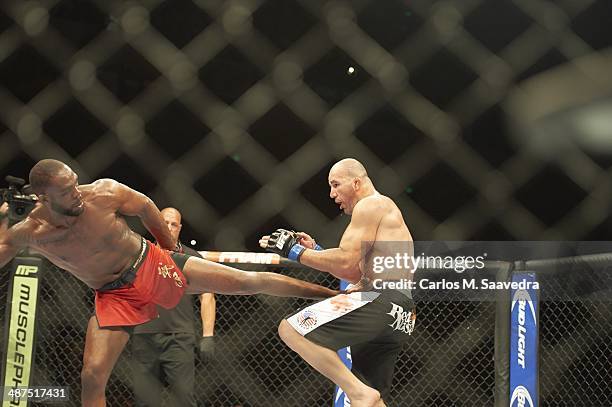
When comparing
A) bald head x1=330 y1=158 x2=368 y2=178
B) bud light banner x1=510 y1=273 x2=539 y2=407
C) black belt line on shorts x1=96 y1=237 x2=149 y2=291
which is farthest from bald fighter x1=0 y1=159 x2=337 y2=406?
bud light banner x1=510 y1=273 x2=539 y2=407

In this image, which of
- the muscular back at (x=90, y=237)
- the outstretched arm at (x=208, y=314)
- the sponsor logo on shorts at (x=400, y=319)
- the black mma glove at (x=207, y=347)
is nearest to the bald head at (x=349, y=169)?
the sponsor logo on shorts at (x=400, y=319)

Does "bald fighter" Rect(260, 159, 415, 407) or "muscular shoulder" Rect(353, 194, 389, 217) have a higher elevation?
"muscular shoulder" Rect(353, 194, 389, 217)

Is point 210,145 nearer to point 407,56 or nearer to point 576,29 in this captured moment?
point 407,56

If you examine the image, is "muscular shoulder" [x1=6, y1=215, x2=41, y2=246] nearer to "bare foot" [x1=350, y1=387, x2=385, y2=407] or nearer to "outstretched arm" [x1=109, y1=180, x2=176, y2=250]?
"outstretched arm" [x1=109, y1=180, x2=176, y2=250]

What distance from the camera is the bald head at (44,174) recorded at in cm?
275

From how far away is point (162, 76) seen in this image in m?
3.49

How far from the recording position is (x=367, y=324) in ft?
9.29

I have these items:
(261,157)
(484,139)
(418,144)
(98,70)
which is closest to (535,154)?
(484,139)

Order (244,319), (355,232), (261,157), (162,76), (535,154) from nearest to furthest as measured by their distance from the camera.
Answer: (355,232), (535,154), (162,76), (261,157), (244,319)

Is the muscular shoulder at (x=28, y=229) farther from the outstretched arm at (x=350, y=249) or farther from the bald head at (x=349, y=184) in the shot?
the bald head at (x=349, y=184)

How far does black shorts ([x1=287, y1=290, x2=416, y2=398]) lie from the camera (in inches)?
110

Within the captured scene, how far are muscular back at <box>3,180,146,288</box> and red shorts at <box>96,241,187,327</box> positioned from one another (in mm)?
66

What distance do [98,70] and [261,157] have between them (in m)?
0.94

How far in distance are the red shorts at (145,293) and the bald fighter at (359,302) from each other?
445 mm
